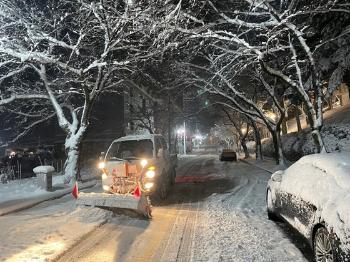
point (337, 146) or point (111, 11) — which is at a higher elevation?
point (111, 11)

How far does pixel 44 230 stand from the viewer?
29.4 ft

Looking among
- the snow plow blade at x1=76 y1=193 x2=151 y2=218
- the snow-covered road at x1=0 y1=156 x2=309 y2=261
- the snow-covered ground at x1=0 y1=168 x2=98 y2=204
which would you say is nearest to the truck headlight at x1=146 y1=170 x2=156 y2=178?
the snow-covered road at x1=0 y1=156 x2=309 y2=261

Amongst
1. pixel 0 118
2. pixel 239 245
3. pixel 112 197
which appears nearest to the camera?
pixel 239 245

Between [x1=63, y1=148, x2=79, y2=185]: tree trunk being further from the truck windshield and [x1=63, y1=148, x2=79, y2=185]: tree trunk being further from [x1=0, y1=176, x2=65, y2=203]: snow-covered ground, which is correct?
the truck windshield

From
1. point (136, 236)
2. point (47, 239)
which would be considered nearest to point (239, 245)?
point (136, 236)

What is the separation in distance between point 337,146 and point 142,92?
123 feet

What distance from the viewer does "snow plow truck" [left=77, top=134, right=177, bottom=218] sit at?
10.1 meters

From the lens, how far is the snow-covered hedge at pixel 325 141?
2367 centimetres

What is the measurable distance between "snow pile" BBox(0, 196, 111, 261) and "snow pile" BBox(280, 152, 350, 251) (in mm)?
4288

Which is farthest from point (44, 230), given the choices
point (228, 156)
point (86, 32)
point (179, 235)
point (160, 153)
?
point (228, 156)

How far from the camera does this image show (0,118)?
42688 mm

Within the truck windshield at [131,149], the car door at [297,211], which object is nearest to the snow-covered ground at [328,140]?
the truck windshield at [131,149]

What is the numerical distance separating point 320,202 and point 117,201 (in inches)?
207

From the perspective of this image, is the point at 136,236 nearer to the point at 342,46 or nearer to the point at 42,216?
the point at 42,216
